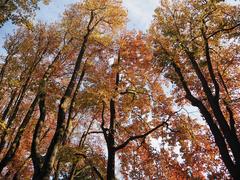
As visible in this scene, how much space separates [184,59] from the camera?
1755 centimetres

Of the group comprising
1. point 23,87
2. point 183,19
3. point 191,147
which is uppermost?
point 183,19

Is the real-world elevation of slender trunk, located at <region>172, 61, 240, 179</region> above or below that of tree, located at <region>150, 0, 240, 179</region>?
below

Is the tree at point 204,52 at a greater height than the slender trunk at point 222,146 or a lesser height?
greater

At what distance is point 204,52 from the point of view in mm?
15211

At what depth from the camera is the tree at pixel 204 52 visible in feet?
40.2

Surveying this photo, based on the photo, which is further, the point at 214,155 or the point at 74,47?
the point at 214,155

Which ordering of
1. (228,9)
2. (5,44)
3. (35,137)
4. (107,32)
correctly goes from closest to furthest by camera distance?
(35,137) → (228,9) → (107,32) → (5,44)

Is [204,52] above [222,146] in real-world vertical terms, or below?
above

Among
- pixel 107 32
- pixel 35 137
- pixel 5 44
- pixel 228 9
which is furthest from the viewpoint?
pixel 5 44

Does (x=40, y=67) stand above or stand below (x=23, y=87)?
above

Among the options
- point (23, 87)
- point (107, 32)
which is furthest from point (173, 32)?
point (23, 87)

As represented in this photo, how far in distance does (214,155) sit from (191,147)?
1754mm

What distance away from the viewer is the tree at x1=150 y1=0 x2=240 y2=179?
12250mm

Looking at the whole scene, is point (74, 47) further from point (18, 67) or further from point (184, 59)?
point (184, 59)
